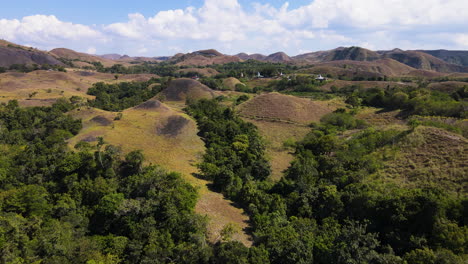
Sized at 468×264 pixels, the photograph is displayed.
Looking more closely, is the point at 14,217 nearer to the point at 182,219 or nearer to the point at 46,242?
the point at 46,242

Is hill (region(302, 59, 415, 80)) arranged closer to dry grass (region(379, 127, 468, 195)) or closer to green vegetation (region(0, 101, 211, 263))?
dry grass (region(379, 127, 468, 195))

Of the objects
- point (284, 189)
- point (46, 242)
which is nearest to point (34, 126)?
point (46, 242)

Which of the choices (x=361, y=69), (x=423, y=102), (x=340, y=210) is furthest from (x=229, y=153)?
(x=361, y=69)

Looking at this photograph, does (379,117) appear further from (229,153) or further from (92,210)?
(92,210)

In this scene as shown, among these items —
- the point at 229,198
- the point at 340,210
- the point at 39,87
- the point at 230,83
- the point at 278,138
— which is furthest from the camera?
the point at 230,83

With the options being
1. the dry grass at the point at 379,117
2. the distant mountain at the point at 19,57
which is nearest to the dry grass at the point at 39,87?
the distant mountain at the point at 19,57

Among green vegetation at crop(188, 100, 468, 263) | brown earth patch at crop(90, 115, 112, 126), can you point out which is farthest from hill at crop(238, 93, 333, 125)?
brown earth patch at crop(90, 115, 112, 126)
